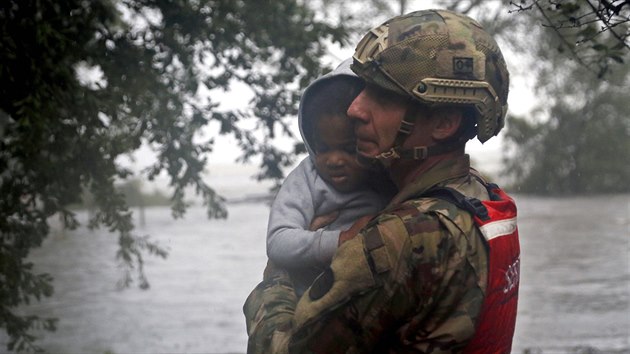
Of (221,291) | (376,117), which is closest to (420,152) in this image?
(376,117)

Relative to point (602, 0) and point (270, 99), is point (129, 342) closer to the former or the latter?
point (270, 99)

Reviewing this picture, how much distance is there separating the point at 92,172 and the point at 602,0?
9.50 feet

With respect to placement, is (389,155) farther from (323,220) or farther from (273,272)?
(273,272)

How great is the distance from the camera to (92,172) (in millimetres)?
4828

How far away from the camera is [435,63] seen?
2186 millimetres

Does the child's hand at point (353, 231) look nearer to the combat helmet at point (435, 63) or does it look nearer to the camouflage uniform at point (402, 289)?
the camouflage uniform at point (402, 289)

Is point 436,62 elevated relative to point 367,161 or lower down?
elevated

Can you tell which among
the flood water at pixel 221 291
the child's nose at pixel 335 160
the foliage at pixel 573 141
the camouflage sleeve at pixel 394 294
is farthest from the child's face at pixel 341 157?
the foliage at pixel 573 141

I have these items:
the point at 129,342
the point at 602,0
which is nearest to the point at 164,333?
the point at 129,342

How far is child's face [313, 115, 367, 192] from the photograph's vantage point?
2420mm

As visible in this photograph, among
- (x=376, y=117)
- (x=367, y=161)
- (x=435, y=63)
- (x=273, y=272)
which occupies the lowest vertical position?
(x=273, y=272)

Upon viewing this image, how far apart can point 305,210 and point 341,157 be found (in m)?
0.17

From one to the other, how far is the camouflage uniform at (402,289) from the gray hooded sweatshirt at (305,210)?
21 centimetres

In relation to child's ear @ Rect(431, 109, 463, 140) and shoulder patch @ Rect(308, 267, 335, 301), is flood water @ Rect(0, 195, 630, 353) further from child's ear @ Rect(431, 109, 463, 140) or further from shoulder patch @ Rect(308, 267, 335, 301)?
shoulder patch @ Rect(308, 267, 335, 301)
